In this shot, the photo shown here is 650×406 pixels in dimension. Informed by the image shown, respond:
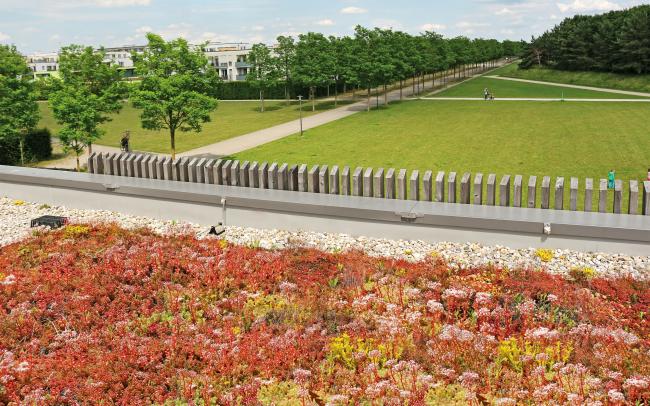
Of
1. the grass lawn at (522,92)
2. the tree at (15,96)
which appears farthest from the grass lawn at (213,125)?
the grass lawn at (522,92)

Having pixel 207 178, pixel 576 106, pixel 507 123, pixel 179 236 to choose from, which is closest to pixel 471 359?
pixel 179 236

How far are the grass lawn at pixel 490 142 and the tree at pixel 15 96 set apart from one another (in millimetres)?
10666

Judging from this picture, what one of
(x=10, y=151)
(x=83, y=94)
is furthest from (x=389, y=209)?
(x=10, y=151)

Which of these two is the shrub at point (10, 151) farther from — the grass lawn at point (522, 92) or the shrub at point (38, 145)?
the grass lawn at point (522, 92)

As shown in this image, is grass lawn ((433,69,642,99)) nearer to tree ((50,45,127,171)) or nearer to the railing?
tree ((50,45,127,171))

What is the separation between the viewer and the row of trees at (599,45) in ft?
246

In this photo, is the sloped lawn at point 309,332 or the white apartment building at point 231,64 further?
the white apartment building at point 231,64

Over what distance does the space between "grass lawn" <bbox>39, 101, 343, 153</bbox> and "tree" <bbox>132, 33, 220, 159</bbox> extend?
9640 mm

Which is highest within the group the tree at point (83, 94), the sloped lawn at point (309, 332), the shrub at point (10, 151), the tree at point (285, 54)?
the tree at point (285, 54)

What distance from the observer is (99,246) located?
1237cm

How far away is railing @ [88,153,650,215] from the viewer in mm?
12297

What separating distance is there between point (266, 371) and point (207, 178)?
9.08 m

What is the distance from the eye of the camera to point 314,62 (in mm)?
58188

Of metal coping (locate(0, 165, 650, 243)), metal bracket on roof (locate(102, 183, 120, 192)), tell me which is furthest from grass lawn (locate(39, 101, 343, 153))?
metal coping (locate(0, 165, 650, 243))
